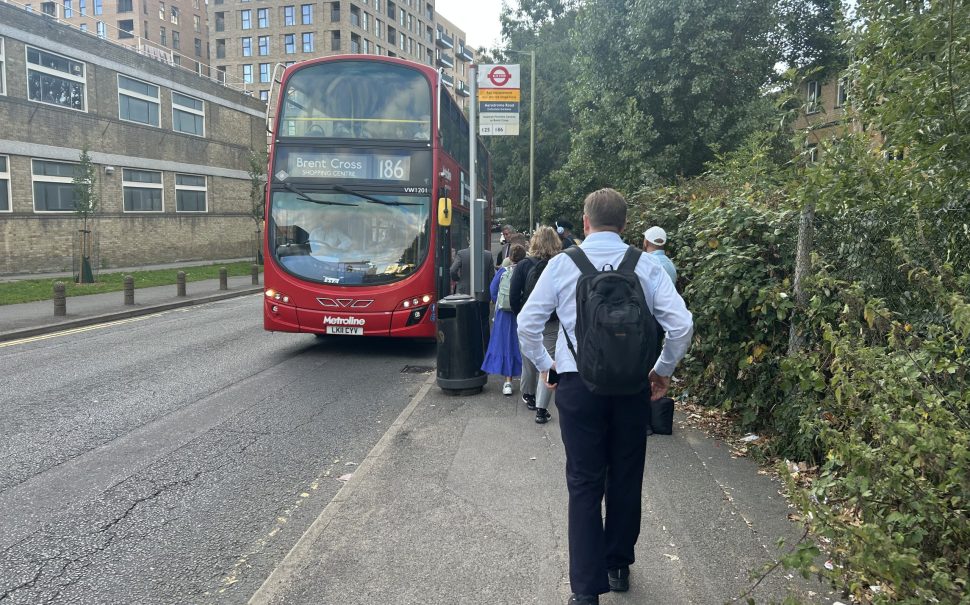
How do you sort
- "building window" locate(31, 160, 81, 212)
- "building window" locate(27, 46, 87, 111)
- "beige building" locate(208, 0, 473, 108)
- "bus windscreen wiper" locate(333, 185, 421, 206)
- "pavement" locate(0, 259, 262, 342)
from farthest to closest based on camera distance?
"beige building" locate(208, 0, 473, 108) → "building window" locate(31, 160, 81, 212) → "building window" locate(27, 46, 87, 111) → "pavement" locate(0, 259, 262, 342) → "bus windscreen wiper" locate(333, 185, 421, 206)

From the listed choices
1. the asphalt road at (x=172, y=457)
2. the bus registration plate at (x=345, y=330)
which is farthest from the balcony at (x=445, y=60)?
the asphalt road at (x=172, y=457)

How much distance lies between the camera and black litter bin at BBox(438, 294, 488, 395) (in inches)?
306

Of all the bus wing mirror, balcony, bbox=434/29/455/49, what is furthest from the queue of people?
balcony, bbox=434/29/455/49

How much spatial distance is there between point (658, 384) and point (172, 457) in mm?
4096

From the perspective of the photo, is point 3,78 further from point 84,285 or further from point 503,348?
point 503,348

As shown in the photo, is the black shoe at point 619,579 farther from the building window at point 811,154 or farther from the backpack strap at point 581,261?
the building window at point 811,154

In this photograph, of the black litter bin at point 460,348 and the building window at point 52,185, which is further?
the building window at point 52,185

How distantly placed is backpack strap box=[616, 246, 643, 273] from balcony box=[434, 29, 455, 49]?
92360mm

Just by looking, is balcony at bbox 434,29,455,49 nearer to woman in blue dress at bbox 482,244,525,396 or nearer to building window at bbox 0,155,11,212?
building window at bbox 0,155,11,212

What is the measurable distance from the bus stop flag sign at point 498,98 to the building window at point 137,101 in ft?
71.7

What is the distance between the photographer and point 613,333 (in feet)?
9.65

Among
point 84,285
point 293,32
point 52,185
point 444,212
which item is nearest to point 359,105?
point 444,212

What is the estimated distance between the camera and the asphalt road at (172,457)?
370 cm

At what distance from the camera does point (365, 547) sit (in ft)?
12.3
